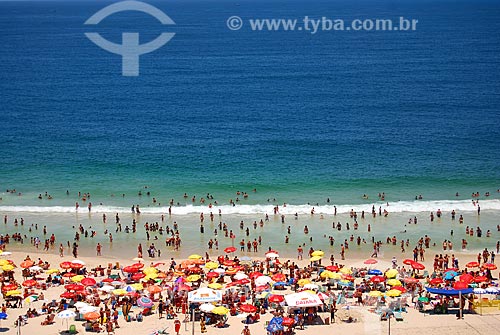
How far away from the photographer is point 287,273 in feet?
135

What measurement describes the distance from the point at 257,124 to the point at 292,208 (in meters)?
27.8

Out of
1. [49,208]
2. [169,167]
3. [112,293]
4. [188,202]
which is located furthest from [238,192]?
[112,293]

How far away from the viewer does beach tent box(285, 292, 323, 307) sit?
32.8 metres

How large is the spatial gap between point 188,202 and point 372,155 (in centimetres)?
2064

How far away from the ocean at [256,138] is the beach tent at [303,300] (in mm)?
14044

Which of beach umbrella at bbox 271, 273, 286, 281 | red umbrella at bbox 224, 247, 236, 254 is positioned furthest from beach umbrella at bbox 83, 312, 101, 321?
red umbrella at bbox 224, 247, 236, 254

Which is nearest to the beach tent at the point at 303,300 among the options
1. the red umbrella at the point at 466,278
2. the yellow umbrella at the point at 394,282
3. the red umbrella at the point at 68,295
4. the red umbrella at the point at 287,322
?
the red umbrella at the point at 287,322

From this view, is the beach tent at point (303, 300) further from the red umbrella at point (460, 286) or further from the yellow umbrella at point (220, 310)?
the red umbrella at point (460, 286)

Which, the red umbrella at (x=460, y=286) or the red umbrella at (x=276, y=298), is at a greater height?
the red umbrella at (x=460, y=286)

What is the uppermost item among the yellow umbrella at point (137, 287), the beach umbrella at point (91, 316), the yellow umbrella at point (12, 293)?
the yellow umbrella at point (137, 287)

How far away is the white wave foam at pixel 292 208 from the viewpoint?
54781mm

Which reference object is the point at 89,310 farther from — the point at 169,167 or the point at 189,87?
the point at 189,87

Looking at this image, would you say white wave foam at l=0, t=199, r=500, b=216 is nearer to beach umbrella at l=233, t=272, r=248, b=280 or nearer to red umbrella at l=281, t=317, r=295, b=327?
beach umbrella at l=233, t=272, r=248, b=280

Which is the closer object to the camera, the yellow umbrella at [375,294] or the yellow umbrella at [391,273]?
the yellow umbrella at [375,294]
